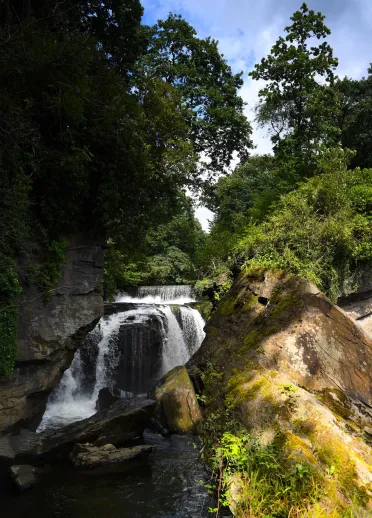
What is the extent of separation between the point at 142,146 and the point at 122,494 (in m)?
7.91

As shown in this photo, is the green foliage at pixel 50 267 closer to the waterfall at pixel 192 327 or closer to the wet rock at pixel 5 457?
the wet rock at pixel 5 457

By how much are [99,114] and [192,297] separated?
15733mm

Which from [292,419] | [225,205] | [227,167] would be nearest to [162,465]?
[292,419]

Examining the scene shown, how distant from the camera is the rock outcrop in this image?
4.62 m

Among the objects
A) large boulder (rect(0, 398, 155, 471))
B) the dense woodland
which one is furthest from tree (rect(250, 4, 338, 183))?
large boulder (rect(0, 398, 155, 471))

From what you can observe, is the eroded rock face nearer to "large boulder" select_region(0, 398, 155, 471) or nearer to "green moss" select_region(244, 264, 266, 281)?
"green moss" select_region(244, 264, 266, 281)

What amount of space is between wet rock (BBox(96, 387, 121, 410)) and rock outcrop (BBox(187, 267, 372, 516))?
3.22 m

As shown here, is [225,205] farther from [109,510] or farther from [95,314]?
[109,510]

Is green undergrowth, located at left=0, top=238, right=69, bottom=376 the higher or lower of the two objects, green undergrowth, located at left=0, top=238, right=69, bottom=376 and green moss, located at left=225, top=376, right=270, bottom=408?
the higher

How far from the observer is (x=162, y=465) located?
7520 mm

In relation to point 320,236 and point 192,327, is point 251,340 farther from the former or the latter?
point 192,327

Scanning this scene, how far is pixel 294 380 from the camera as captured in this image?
658cm

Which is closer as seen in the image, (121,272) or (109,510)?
(109,510)

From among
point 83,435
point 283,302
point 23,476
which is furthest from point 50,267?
point 283,302
